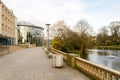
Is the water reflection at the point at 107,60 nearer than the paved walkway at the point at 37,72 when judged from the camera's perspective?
No

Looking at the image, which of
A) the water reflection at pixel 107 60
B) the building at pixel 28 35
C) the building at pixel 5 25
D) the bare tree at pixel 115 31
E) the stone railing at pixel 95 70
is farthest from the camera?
the building at pixel 28 35

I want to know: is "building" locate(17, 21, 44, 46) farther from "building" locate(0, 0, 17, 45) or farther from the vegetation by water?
the vegetation by water

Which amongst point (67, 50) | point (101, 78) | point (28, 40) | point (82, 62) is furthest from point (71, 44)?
point (28, 40)

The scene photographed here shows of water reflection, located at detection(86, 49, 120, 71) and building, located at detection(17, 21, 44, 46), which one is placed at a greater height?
building, located at detection(17, 21, 44, 46)

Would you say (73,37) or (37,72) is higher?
(73,37)

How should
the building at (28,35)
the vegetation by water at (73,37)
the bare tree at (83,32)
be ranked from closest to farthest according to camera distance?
the vegetation by water at (73,37) < the bare tree at (83,32) < the building at (28,35)

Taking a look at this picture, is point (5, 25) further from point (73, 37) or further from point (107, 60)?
point (107, 60)

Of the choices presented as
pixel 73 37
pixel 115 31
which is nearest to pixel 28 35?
pixel 115 31

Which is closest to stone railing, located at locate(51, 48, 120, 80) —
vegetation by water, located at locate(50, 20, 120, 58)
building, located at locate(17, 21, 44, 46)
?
vegetation by water, located at locate(50, 20, 120, 58)

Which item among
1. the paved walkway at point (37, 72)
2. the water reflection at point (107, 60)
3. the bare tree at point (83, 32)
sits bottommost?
the water reflection at point (107, 60)

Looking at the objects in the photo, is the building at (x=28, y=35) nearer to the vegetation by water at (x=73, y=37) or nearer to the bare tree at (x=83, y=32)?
the bare tree at (x=83, y=32)

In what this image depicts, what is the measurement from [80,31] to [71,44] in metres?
5.15

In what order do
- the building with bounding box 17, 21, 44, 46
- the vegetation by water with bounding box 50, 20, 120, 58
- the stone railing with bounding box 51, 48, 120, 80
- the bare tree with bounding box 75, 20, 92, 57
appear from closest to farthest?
the stone railing with bounding box 51, 48, 120, 80 < the vegetation by water with bounding box 50, 20, 120, 58 < the bare tree with bounding box 75, 20, 92, 57 < the building with bounding box 17, 21, 44, 46

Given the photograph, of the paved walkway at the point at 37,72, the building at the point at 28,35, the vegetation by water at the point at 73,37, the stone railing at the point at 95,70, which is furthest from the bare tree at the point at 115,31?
the stone railing at the point at 95,70
